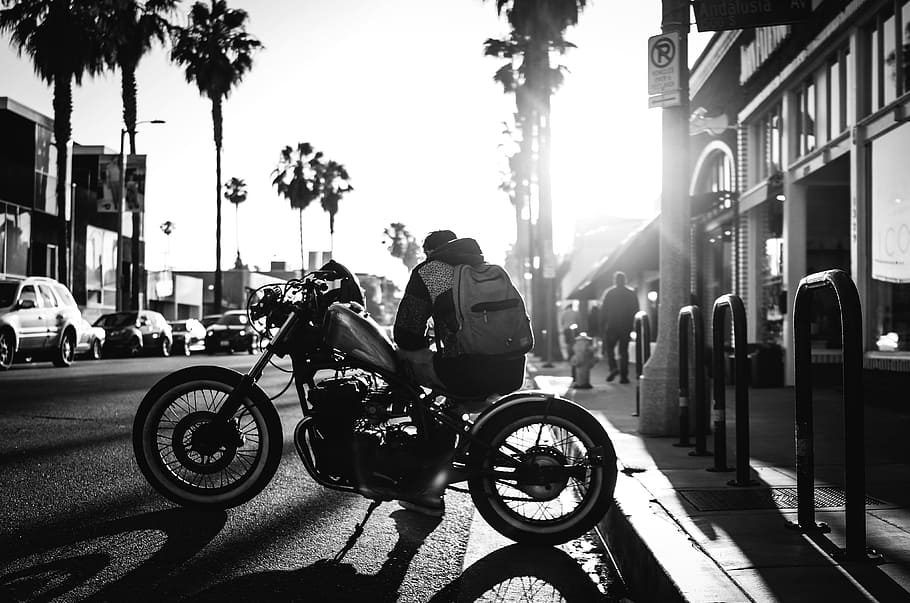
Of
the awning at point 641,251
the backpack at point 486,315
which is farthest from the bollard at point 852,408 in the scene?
the awning at point 641,251

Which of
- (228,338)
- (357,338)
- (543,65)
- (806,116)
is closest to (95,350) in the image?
(228,338)

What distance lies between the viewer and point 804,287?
398 centimetres

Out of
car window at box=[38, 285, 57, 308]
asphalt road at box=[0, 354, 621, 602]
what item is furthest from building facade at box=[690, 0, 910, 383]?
car window at box=[38, 285, 57, 308]

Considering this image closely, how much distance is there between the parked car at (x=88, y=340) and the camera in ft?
69.2

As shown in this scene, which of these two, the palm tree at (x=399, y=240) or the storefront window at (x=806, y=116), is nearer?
the storefront window at (x=806, y=116)

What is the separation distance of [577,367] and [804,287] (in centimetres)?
1041

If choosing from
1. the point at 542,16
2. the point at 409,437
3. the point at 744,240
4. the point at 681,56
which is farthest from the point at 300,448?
the point at 542,16

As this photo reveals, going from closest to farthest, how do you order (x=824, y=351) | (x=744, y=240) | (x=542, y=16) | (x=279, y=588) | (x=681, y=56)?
1. (x=279, y=588)
2. (x=681, y=56)
3. (x=824, y=351)
4. (x=744, y=240)
5. (x=542, y=16)

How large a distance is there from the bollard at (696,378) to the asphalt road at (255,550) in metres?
1.86

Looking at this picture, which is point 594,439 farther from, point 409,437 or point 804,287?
point 804,287

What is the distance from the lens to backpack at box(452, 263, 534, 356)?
4555 millimetres

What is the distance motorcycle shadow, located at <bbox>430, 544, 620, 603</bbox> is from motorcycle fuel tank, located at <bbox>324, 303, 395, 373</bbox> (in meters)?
1.09

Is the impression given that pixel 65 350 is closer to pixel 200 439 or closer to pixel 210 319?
pixel 210 319

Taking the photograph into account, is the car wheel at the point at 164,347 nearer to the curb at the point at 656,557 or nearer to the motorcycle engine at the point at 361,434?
the motorcycle engine at the point at 361,434
